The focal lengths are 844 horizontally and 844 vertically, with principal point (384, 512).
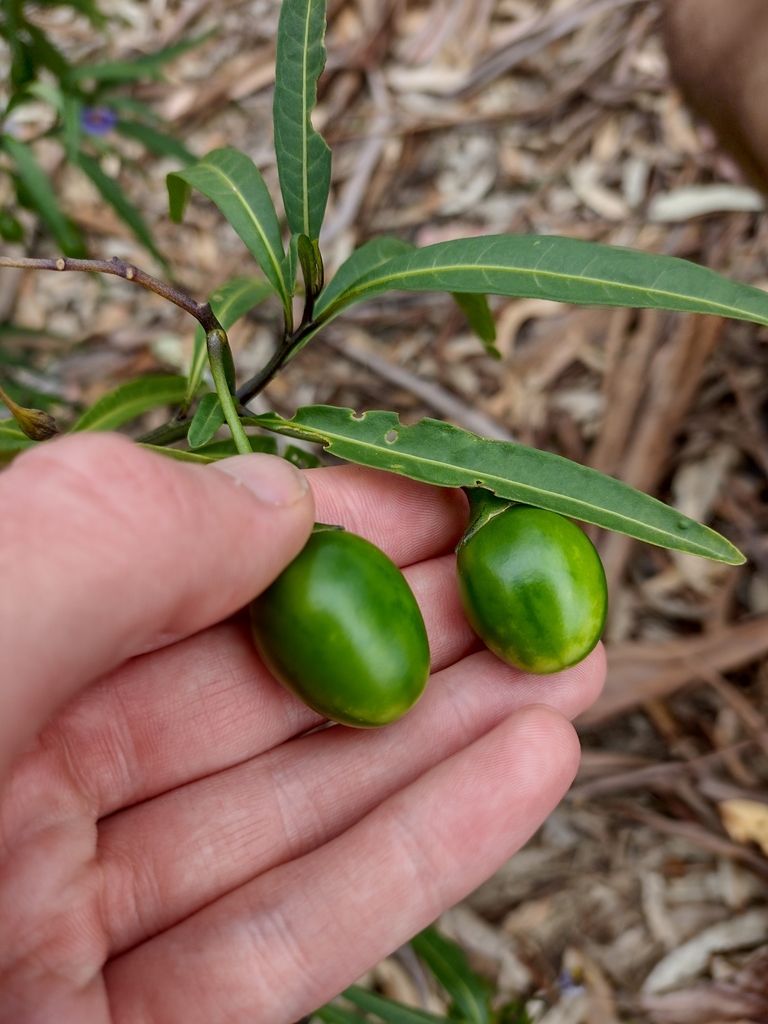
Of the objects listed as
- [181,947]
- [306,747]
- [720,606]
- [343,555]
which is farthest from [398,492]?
[720,606]

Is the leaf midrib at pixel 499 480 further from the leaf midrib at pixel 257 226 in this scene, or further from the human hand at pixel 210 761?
the leaf midrib at pixel 257 226

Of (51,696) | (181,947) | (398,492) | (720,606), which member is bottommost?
(181,947)

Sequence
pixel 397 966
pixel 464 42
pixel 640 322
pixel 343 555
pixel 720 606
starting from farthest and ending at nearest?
pixel 464 42
pixel 640 322
pixel 720 606
pixel 397 966
pixel 343 555

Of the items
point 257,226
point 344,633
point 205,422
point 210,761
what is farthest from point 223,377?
point 210,761

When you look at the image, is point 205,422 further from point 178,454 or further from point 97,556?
point 97,556

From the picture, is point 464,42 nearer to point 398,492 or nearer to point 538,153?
point 538,153

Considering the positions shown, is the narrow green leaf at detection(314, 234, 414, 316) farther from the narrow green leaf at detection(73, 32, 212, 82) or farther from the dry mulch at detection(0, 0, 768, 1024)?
the narrow green leaf at detection(73, 32, 212, 82)

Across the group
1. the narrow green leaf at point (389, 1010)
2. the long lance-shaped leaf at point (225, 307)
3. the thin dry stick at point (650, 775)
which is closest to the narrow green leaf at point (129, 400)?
the long lance-shaped leaf at point (225, 307)
